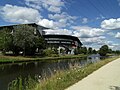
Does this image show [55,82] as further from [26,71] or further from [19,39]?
[19,39]

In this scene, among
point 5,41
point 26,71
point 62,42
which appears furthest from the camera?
point 62,42

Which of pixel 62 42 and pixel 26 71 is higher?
pixel 62 42

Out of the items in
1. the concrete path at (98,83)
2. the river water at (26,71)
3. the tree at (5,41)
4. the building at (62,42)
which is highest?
the building at (62,42)

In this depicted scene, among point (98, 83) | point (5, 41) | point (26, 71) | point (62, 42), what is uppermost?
point (62, 42)

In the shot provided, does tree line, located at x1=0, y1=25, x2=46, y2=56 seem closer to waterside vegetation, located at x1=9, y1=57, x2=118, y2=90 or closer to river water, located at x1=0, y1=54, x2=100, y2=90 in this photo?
river water, located at x1=0, y1=54, x2=100, y2=90

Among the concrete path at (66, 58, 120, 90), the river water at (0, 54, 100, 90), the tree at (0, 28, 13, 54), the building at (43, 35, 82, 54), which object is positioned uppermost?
the building at (43, 35, 82, 54)

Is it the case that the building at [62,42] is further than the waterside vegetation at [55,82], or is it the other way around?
the building at [62,42]

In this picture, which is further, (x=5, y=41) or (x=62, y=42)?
(x=62, y=42)

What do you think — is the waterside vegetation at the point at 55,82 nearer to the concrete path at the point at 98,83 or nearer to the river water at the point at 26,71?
the concrete path at the point at 98,83

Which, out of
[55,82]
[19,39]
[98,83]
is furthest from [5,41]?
[98,83]

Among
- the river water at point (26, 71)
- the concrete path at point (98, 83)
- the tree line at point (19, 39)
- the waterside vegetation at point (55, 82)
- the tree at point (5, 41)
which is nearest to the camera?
the concrete path at point (98, 83)

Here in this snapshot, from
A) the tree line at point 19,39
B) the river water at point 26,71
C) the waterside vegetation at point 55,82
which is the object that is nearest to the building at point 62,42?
the tree line at point 19,39

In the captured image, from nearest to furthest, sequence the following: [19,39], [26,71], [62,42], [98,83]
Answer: [98,83] → [26,71] → [19,39] → [62,42]

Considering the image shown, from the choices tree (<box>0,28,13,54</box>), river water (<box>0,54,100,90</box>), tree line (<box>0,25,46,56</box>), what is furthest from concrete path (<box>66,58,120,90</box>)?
tree (<box>0,28,13,54</box>)
